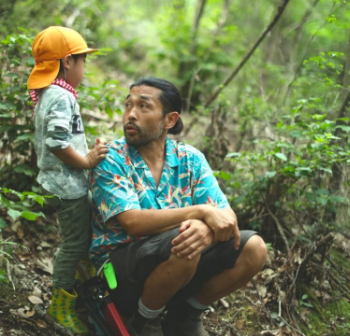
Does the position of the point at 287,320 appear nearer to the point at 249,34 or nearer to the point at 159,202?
the point at 159,202

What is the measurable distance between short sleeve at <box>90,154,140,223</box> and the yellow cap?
66 centimetres

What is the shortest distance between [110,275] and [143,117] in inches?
42.7

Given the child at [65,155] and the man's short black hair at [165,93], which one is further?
the man's short black hair at [165,93]

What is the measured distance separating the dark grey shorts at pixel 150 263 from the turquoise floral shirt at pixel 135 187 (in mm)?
155

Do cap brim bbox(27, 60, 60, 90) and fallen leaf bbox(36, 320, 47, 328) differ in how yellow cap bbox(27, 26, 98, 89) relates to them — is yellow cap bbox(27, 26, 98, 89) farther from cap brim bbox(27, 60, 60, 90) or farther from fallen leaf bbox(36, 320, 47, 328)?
fallen leaf bbox(36, 320, 47, 328)

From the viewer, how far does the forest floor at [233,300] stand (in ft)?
9.08

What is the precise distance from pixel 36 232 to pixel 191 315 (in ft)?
5.37

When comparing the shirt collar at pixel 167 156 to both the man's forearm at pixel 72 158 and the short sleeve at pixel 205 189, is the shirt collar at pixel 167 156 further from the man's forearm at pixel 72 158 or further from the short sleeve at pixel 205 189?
the man's forearm at pixel 72 158

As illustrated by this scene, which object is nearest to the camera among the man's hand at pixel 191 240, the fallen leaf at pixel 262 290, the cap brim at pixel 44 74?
the man's hand at pixel 191 240

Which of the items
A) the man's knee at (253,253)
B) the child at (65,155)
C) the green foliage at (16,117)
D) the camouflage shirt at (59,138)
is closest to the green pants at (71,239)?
the child at (65,155)

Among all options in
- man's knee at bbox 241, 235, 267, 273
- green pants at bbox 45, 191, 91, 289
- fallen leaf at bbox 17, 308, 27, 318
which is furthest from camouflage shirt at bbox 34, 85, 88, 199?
man's knee at bbox 241, 235, 267, 273

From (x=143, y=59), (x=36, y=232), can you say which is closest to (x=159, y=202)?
(x=36, y=232)

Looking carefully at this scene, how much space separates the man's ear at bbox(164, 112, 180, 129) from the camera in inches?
112

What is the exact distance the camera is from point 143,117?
274 cm
